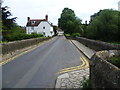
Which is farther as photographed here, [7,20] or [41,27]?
[41,27]

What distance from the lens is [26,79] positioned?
638cm

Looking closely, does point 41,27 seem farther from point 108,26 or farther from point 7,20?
point 108,26

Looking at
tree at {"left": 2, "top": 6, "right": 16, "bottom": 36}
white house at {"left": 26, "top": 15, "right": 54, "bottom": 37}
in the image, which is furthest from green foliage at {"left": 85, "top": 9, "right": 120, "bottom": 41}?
white house at {"left": 26, "top": 15, "right": 54, "bottom": 37}

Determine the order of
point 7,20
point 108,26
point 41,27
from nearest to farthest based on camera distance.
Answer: point 108,26
point 7,20
point 41,27

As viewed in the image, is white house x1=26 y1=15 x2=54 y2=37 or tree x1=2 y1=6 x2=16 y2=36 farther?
white house x1=26 y1=15 x2=54 y2=37

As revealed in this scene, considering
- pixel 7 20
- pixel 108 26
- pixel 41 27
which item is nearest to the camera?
pixel 108 26

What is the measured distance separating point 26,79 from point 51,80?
3.33 feet

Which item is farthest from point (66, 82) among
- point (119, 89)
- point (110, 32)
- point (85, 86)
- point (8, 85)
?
point (110, 32)

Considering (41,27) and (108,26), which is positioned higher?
(41,27)

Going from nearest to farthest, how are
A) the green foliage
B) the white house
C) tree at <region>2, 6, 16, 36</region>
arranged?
the green foliage < tree at <region>2, 6, 16, 36</region> < the white house

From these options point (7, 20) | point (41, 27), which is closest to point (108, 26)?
point (7, 20)

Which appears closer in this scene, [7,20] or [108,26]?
[108,26]

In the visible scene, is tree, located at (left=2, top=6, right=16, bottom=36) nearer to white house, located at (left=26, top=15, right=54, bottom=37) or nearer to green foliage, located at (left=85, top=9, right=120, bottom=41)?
green foliage, located at (left=85, top=9, right=120, bottom=41)

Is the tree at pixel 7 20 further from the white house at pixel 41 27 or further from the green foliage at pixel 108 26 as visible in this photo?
the white house at pixel 41 27
